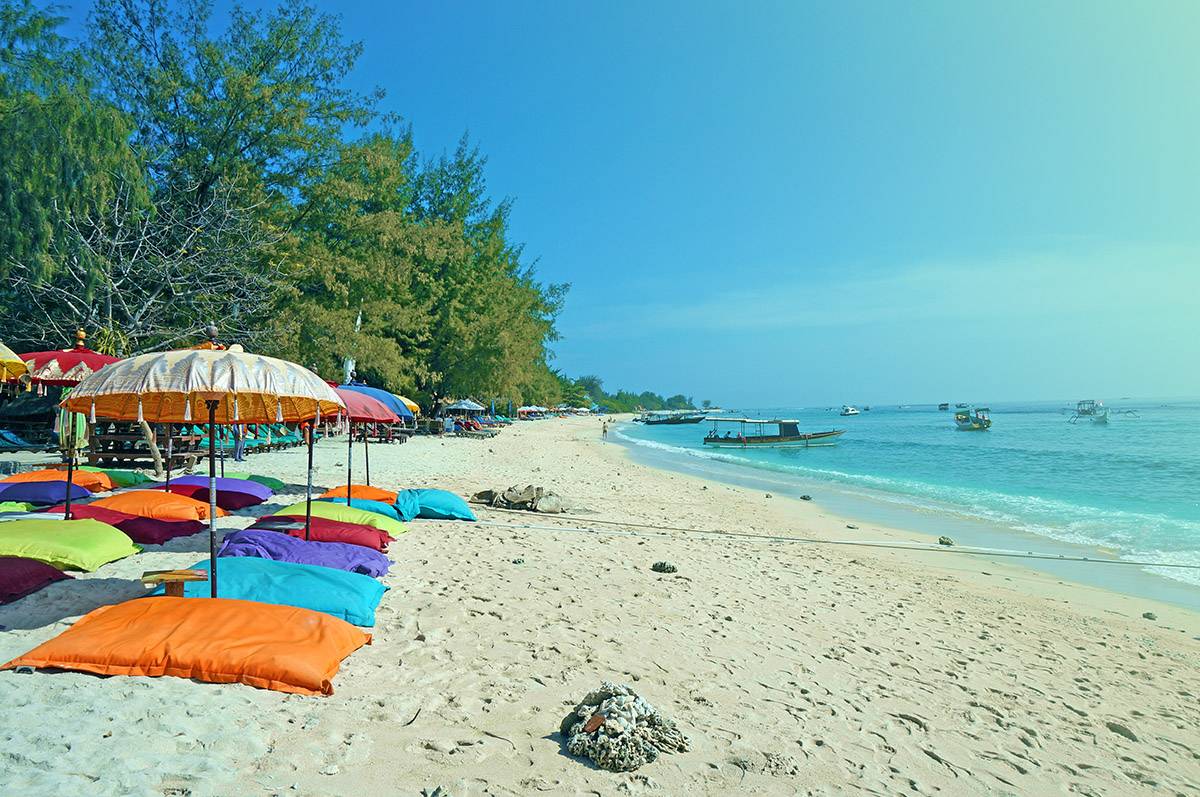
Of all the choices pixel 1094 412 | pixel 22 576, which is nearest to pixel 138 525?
pixel 22 576

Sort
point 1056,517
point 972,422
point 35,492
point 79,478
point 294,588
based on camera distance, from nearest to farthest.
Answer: point 294,588 → point 35,492 → point 79,478 → point 1056,517 → point 972,422

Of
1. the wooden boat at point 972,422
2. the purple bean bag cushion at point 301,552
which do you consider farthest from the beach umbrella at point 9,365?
the wooden boat at point 972,422

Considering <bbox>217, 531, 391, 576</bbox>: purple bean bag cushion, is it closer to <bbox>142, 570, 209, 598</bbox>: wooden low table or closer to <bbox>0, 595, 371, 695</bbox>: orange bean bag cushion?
<bbox>142, 570, 209, 598</bbox>: wooden low table

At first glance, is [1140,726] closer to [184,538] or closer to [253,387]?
[253,387]

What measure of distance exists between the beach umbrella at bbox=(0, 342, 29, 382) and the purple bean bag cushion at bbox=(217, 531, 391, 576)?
429cm

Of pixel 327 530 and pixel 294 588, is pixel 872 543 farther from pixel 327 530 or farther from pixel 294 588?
pixel 294 588

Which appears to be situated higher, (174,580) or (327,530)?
(174,580)

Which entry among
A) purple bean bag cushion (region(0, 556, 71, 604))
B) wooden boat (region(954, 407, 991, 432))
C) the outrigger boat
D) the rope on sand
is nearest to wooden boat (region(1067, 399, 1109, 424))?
wooden boat (region(954, 407, 991, 432))

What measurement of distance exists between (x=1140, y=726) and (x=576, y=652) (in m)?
4.09

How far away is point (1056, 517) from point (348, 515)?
56.8 feet

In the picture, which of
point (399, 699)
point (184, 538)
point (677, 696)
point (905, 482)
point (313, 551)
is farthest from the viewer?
point (905, 482)

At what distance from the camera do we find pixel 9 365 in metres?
8.24

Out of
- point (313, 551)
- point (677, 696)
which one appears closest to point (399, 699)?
point (677, 696)

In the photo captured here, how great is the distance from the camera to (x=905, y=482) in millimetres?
25203
